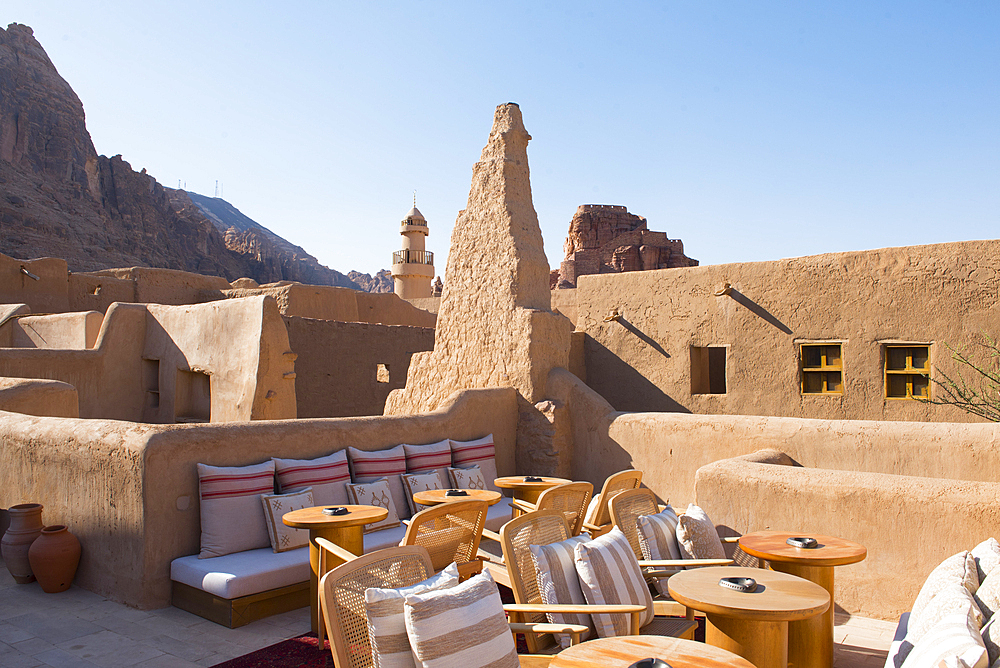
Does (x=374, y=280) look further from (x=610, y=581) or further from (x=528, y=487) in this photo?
(x=610, y=581)

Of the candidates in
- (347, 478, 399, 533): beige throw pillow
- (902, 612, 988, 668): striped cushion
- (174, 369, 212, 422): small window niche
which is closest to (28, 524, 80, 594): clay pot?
(347, 478, 399, 533): beige throw pillow

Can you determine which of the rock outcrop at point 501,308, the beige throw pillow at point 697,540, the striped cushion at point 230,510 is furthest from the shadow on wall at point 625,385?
the striped cushion at point 230,510

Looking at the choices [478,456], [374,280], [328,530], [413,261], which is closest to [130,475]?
[328,530]

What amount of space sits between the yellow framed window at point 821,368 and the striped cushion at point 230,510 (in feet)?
23.2

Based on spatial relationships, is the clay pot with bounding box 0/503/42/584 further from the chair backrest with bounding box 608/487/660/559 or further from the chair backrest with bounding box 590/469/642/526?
the chair backrest with bounding box 608/487/660/559

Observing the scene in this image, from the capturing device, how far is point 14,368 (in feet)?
33.6

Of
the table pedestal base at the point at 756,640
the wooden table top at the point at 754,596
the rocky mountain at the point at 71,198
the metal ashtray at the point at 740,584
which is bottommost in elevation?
the table pedestal base at the point at 756,640

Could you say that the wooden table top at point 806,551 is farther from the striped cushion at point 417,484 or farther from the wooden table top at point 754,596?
the striped cushion at point 417,484

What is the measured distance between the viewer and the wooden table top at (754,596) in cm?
339

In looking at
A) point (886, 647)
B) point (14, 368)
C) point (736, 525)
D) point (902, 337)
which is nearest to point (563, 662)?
point (886, 647)

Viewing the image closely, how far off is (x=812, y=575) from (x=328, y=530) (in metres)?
3.19

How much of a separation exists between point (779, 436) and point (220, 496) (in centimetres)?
513

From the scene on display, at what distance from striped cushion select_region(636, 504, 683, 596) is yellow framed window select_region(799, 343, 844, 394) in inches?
214

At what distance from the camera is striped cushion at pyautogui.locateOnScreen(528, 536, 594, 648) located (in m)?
3.57
